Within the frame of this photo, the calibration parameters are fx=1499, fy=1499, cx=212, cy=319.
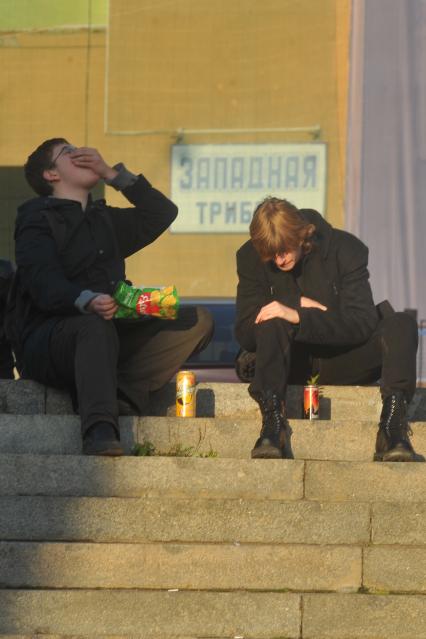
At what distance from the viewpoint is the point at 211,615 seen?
4.91 meters

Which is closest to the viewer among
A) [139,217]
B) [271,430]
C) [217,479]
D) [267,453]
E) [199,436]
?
[217,479]

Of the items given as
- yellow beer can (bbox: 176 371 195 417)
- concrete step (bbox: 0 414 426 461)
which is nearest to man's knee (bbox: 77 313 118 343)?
concrete step (bbox: 0 414 426 461)

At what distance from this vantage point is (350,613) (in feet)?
16.1

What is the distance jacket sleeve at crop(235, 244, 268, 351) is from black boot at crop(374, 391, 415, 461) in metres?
0.74

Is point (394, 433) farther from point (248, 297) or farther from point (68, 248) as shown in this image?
point (68, 248)

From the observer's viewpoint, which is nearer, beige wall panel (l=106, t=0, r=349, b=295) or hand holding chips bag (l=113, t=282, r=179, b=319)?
hand holding chips bag (l=113, t=282, r=179, b=319)

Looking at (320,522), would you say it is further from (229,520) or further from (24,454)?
(24,454)

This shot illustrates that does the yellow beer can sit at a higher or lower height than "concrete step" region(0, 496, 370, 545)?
higher

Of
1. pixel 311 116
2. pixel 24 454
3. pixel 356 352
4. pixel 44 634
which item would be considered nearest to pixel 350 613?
pixel 44 634

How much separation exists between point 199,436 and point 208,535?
847mm

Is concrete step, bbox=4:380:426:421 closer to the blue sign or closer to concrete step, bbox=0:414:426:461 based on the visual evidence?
concrete step, bbox=0:414:426:461

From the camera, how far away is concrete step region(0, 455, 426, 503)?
551 centimetres

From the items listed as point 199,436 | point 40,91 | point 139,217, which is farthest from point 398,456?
point 40,91

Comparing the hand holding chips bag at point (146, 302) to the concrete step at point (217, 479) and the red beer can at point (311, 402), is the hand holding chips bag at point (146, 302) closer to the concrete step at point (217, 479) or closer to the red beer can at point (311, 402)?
the red beer can at point (311, 402)
